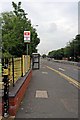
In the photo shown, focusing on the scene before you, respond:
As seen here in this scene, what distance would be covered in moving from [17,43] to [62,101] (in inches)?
846

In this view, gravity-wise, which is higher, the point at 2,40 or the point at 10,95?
the point at 2,40

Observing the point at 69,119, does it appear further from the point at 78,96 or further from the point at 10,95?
the point at 78,96

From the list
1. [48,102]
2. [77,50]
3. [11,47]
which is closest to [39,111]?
[48,102]

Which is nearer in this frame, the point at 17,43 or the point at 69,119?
the point at 69,119

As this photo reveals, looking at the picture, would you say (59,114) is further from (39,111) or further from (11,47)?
(11,47)

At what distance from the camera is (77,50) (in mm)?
97812

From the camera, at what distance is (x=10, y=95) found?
8891 millimetres

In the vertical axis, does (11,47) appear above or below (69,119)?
above

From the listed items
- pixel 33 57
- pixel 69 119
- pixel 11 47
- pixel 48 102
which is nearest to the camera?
pixel 69 119

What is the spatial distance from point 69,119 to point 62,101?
324cm

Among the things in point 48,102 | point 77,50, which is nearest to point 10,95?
point 48,102

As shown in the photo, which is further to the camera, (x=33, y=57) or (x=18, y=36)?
(x=33, y=57)

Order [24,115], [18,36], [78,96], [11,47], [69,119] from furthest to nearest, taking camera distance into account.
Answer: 1. [18,36]
2. [11,47]
3. [78,96]
4. [24,115]
5. [69,119]

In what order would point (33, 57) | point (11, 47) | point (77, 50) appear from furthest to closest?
point (77, 50)
point (33, 57)
point (11, 47)
